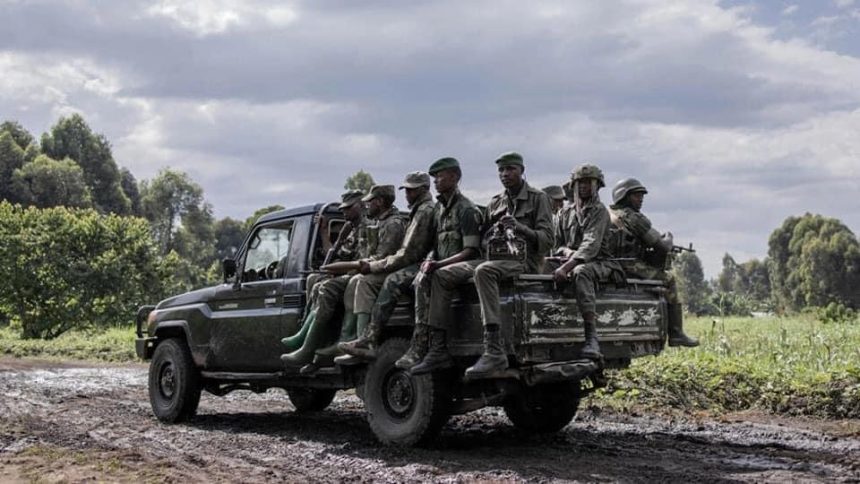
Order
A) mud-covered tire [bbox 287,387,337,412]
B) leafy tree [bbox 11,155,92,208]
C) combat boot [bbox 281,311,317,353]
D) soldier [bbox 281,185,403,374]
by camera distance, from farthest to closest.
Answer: leafy tree [bbox 11,155,92,208]
mud-covered tire [bbox 287,387,337,412]
combat boot [bbox 281,311,317,353]
soldier [bbox 281,185,403,374]

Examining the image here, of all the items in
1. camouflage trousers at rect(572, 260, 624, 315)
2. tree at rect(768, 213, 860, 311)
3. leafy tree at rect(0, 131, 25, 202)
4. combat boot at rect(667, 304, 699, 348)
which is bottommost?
combat boot at rect(667, 304, 699, 348)

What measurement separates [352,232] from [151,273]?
28832 millimetres

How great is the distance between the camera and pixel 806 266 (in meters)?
68.6

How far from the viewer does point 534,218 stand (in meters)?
8.50

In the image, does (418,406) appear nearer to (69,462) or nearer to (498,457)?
(498,457)

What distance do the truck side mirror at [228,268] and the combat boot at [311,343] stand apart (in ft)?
5.71

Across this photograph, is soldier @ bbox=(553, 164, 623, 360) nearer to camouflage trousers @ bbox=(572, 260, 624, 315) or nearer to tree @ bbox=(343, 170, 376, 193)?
camouflage trousers @ bbox=(572, 260, 624, 315)

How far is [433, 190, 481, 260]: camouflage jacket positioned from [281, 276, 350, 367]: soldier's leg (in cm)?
107

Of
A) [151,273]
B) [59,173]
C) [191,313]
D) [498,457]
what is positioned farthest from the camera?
[59,173]

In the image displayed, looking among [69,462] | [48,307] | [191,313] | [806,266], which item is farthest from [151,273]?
[806,266]

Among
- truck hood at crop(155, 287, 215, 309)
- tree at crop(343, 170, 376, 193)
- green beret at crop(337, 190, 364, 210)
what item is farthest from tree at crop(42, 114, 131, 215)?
green beret at crop(337, 190, 364, 210)

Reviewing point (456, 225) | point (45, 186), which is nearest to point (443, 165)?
point (456, 225)

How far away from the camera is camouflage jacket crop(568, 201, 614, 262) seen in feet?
28.1

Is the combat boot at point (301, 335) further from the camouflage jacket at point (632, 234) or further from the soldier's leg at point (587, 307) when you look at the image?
the camouflage jacket at point (632, 234)
